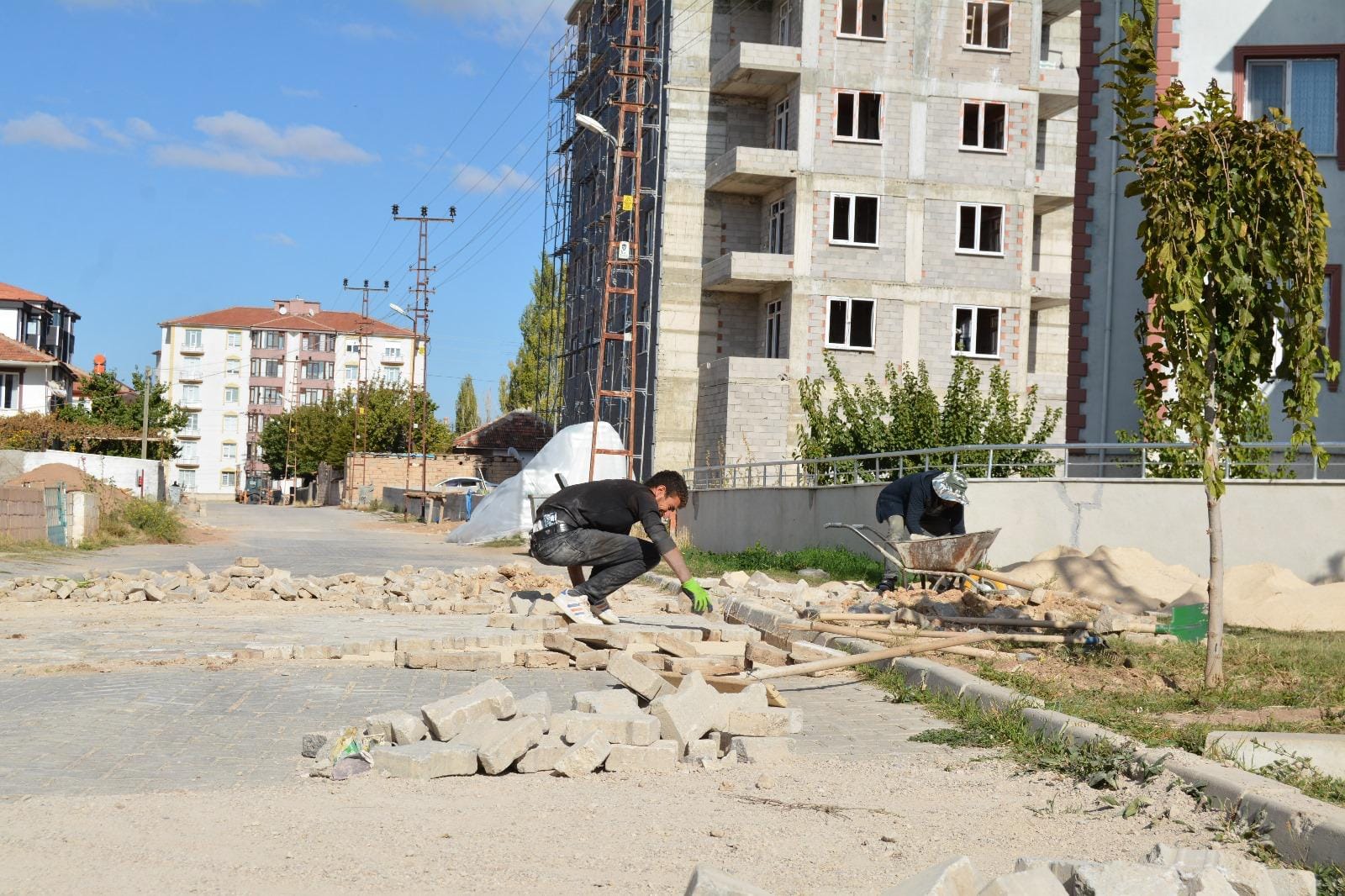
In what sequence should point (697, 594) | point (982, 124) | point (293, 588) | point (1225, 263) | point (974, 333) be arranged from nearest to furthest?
point (1225, 263) < point (697, 594) < point (293, 588) < point (974, 333) < point (982, 124)

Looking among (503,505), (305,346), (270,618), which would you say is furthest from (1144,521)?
(305,346)

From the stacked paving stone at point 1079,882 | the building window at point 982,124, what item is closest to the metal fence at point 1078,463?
the stacked paving stone at point 1079,882

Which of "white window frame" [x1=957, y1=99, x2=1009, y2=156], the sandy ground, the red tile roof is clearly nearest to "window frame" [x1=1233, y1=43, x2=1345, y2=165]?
"white window frame" [x1=957, y1=99, x2=1009, y2=156]

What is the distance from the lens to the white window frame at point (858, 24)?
38.2 metres

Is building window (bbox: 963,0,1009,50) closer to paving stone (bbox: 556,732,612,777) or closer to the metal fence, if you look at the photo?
the metal fence

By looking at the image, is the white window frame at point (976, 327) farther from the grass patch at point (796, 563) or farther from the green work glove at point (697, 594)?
the green work glove at point (697, 594)

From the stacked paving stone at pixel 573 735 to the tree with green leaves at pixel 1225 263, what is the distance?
3485 mm

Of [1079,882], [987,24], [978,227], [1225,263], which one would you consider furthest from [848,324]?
[1079,882]

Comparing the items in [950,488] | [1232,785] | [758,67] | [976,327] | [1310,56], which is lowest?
[1232,785]

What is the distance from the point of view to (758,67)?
3753cm

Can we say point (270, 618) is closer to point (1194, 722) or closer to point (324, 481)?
point (1194, 722)

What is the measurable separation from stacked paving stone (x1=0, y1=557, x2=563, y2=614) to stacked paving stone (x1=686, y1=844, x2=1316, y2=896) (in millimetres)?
11365

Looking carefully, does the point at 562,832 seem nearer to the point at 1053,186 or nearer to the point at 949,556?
the point at 949,556

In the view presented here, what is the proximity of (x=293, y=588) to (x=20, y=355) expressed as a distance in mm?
63643
